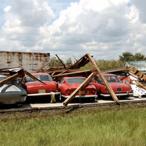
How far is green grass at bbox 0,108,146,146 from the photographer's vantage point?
1127 cm

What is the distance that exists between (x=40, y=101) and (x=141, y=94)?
6839mm

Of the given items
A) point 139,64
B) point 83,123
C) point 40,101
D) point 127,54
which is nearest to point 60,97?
point 40,101

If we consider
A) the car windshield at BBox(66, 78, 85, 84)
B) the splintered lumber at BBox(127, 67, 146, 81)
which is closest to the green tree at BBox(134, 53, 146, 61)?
the splintered lumber at BBox(127, 67, 146, 81)

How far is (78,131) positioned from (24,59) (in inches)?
964

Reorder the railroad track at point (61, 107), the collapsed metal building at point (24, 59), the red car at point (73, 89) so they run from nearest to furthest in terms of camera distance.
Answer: the railroad track at point (61, 107)
the red car at point (73, 89)
the collapsed metal building at point (24, 59)

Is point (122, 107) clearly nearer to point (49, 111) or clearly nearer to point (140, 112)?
point (140, 112)

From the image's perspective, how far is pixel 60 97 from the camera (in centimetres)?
2192

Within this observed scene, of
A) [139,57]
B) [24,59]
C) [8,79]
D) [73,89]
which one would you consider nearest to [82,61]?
[73,89]

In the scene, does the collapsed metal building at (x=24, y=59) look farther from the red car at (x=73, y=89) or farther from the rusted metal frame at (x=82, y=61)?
the red car at (x=73, y=89)

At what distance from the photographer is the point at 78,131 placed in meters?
13.0

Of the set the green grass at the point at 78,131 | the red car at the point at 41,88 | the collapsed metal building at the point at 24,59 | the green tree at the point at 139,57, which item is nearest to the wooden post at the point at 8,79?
the red car at the point at 41,88

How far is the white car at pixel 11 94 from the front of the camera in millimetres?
17891

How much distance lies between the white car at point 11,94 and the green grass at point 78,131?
2144mm

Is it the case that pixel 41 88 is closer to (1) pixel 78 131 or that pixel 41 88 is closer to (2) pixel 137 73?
(2) pixel 137 73
